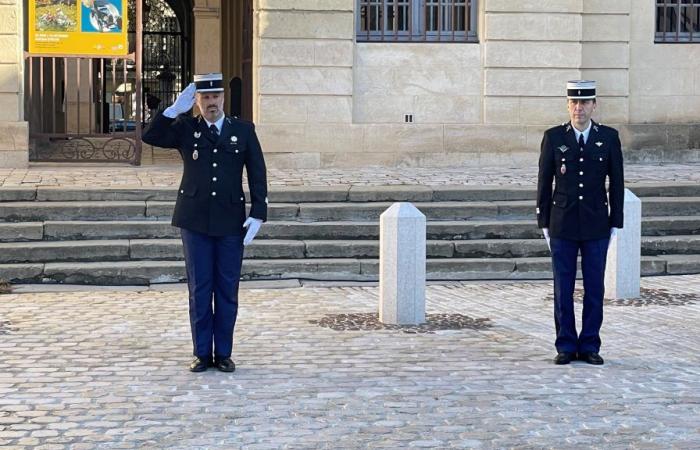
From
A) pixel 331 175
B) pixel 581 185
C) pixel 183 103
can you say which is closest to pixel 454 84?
pixel 331 175

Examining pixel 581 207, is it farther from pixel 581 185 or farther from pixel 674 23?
pixel 674 23

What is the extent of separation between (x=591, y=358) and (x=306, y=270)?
4281 mm

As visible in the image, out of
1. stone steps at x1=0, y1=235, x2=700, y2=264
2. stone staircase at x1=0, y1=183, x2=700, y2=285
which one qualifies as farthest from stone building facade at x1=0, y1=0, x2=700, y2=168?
stone steps at x1=0, y1=235, x2=700, y2=264

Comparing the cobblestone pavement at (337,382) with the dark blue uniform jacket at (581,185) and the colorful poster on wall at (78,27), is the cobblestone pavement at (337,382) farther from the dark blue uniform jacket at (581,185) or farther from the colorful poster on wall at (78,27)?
the colorful poster on wall at (78,27)

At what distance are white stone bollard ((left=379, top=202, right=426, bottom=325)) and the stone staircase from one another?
Result: 2.24 metres

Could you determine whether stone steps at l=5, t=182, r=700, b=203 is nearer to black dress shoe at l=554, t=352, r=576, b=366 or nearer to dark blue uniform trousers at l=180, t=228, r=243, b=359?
dark blue uniform trousers at l=180, t=228, r=243, b=359

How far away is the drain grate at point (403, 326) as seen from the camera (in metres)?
9.65

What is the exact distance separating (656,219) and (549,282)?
1.81m

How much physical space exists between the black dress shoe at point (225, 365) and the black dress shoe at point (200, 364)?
0.06 meters

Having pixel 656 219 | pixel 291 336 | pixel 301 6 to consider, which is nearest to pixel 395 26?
pixel 301 6

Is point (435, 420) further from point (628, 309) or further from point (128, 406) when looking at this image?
point (628, 309)

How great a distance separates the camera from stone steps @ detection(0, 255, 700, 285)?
1172 centimetres

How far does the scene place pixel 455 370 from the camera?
812 centimetres

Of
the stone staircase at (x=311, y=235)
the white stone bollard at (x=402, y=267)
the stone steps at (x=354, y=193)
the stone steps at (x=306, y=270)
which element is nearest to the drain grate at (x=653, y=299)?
the stone steps at (x=306, y=270)
